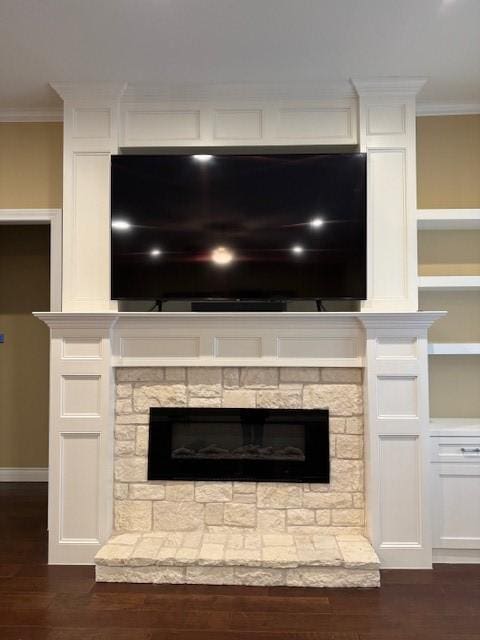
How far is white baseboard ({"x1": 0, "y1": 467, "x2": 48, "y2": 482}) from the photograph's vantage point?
4.50 metres

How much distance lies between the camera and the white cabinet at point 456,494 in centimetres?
290

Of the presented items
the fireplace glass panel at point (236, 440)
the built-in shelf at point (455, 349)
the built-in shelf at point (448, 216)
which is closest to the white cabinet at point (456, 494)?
the built-in shelf at point (455, 349)

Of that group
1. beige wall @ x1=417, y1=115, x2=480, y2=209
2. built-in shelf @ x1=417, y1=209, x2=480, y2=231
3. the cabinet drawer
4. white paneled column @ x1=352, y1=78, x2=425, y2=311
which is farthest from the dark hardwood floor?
beige wall @ x1=417, y1=115, x2=480, y2=209

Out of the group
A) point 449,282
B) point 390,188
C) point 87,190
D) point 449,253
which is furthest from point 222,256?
point 449,253

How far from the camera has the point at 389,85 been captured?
9.77 ft

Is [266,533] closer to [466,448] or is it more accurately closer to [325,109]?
[466,448]

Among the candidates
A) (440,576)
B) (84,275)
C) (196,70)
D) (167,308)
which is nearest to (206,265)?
(167,308)

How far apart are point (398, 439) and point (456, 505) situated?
1.77ft

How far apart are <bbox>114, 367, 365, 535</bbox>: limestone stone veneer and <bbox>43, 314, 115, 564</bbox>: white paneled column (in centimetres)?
12

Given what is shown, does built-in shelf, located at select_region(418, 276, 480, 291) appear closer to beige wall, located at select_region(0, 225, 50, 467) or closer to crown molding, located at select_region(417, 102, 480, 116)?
crown molding, located at select_region(417, 102, 480, 116)

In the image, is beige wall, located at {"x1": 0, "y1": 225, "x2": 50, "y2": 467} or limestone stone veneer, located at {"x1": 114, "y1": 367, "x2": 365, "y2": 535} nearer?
limestone stone veneer, located at {"x1": 114, "y1": 367, "x2": 365, "y2": 535}

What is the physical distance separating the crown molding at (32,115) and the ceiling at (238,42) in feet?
0.50

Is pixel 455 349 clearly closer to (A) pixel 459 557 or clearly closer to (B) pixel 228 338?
(A) pixel 459 557

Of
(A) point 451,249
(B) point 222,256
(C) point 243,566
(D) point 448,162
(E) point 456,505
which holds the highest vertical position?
(D) point 448,162
